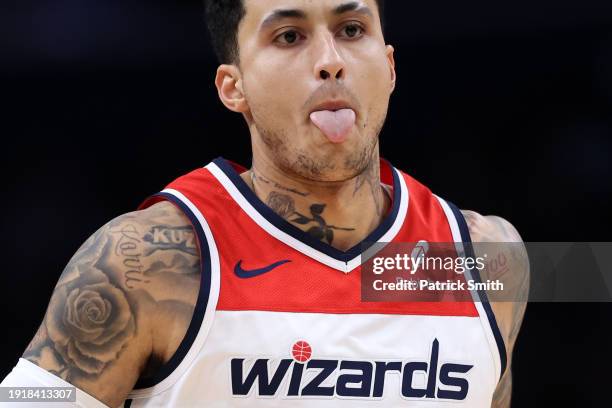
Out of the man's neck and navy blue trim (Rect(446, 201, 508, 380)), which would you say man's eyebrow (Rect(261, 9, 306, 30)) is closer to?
the man's neck

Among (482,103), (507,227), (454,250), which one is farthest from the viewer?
(482,103)

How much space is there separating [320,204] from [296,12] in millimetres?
637

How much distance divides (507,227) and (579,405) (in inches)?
74.3

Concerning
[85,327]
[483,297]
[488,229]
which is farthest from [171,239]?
[488,229]

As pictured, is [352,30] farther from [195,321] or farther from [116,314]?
[116,314]

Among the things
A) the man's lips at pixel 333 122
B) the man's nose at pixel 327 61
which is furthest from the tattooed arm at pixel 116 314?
the man's nose at pixel 327 61

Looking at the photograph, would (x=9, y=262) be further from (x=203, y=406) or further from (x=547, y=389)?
(x=547, y=389)

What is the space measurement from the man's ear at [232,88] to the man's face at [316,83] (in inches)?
3.5

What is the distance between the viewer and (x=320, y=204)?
3430mm

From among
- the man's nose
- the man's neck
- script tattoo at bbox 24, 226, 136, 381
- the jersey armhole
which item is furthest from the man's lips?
script tattoo at bbox 24, 226, 136, 381

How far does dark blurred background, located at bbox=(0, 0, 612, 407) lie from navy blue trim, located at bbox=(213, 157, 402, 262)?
187 cm

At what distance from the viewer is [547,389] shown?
17.4 feet

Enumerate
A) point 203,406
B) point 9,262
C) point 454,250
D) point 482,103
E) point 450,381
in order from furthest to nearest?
point 482,103 → point 9,262 → point 454,250 → point 450,381 → point 203,406

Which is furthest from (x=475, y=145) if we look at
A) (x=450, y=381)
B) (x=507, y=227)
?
(x=450, y=381)
